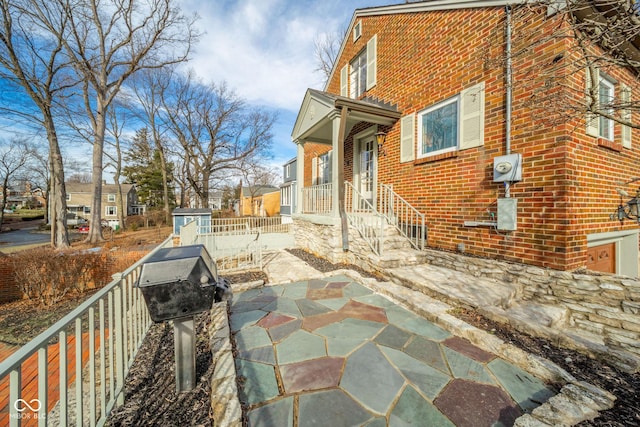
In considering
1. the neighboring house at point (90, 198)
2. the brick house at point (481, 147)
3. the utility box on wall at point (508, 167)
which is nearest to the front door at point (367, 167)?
the brick house at point (481, 147)

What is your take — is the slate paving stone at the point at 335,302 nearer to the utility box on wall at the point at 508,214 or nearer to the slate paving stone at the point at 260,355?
the slate paving stone at the point at 260,355

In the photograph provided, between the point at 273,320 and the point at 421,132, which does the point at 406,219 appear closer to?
the point at 421,132

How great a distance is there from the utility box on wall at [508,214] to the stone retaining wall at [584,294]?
0.59 m

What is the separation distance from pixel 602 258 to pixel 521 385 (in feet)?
13.0

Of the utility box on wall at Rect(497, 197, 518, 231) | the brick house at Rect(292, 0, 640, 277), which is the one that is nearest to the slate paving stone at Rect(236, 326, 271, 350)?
the brick house at Rect(292, 0, 640, 277)

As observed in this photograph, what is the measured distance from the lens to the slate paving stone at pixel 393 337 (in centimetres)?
242

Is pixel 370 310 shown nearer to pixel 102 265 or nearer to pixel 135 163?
pixel 102 265

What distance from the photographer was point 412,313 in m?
3.09

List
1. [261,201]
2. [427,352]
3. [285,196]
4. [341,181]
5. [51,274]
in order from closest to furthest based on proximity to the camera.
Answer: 1. [427,352]
2. [341,181]
3. [51,274]
4. [285,196]
5. [261,201]

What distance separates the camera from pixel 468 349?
231 cm

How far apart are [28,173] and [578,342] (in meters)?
44.1

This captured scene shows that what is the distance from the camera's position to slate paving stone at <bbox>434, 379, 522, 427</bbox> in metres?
1.58

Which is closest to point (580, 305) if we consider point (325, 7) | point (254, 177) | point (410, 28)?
point (410, 28)

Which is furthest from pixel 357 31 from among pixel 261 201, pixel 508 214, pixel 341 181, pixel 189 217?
pixel 261 201
